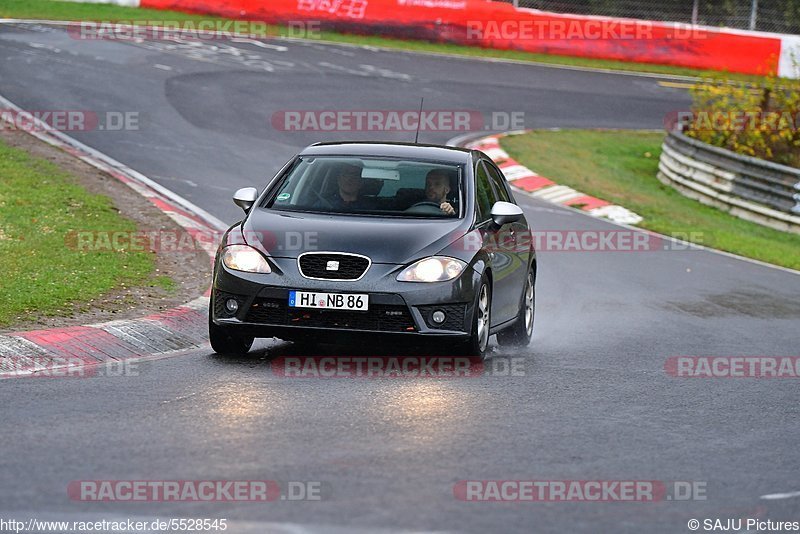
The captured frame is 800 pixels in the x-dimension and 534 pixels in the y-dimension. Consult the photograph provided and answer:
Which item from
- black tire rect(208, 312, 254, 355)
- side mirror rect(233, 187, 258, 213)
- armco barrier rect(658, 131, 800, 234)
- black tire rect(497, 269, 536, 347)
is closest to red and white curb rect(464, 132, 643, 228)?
armco barrier rect(658, 131, 800, 234)

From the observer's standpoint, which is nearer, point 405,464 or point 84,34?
point 405,464

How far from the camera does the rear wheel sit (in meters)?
10.0

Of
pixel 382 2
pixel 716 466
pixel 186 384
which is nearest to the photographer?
pixel 716 466

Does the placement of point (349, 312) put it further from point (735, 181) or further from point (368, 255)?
point (735, 181)

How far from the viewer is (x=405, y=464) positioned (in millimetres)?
7035

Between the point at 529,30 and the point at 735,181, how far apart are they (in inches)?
582

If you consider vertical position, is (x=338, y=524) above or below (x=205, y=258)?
above

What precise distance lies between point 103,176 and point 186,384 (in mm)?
9555

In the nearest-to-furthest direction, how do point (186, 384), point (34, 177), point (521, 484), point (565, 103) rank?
point (521, 484), point (186, 384), point (34, 177), point (565, 103)

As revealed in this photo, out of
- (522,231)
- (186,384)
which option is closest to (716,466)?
(186,384)

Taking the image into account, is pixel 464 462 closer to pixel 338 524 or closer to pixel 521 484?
pixel 521 484

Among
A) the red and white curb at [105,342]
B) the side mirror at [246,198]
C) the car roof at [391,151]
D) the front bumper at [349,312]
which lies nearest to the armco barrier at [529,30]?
the red and white curb at [105,342]

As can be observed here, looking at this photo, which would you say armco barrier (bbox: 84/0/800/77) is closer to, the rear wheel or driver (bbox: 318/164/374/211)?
driver (bbox: 318/164/374/211)

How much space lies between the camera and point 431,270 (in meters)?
9.89
